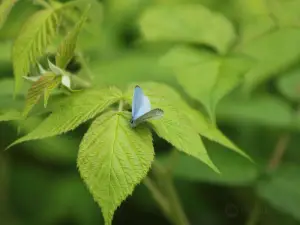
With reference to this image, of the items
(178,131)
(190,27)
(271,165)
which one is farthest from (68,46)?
(271,165)

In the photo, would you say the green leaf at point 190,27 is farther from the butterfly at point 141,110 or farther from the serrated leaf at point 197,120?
the butterfly at point 141,110

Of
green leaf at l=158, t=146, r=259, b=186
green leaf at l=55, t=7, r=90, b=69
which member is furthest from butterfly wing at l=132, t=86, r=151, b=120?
green leaf at l=158, t=146, r=259, b=186

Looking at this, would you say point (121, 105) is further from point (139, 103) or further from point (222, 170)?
point (222, 170)

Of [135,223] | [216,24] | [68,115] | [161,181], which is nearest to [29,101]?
[68,115]

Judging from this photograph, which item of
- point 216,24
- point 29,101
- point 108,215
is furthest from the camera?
point 216,24

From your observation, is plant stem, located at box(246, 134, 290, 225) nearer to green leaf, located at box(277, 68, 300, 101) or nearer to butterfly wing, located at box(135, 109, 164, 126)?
green leaf, located at box(277, 68, 300, 101)

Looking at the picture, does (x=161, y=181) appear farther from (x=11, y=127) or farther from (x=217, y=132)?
(x=11, y=127)
